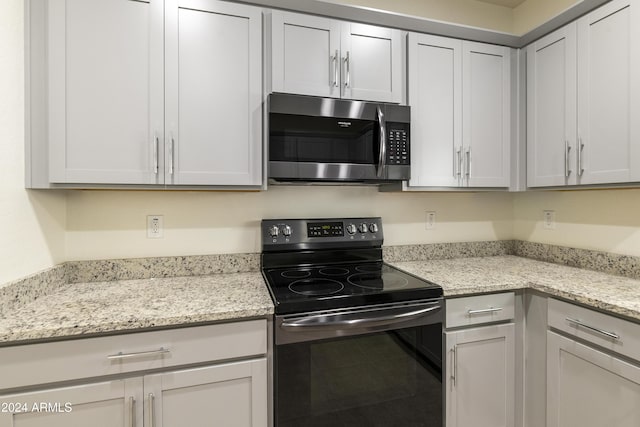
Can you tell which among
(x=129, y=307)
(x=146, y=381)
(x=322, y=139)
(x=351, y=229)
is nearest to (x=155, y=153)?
(x=129, y=307)

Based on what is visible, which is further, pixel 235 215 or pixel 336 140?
pixel 235 215

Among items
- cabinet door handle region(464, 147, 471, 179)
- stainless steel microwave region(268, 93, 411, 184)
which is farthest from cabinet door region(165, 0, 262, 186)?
cabinet door handle region(464, 147, 471, 179)

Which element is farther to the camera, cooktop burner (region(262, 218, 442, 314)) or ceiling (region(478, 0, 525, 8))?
ceiling (region(478, 0, 525, 8))

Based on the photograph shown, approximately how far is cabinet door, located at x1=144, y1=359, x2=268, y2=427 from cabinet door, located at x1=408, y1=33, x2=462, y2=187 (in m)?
1.25

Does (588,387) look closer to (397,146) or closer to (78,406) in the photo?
(397,146)

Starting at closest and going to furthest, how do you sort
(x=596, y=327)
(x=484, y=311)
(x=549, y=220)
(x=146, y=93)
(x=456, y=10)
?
(x=596, y=327)
(x=146, y=93)
(x=484, y=311)
(x=549, y=220)
(x=456, y=10)

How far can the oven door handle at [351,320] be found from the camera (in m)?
1.22

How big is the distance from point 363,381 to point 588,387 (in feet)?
3.06

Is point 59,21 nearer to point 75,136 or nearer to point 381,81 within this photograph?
point 75,136

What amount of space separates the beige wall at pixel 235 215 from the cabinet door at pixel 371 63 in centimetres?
59

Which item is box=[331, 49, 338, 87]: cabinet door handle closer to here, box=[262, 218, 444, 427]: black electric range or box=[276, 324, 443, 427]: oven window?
box=[262, 218, 444, 427]: black electric range

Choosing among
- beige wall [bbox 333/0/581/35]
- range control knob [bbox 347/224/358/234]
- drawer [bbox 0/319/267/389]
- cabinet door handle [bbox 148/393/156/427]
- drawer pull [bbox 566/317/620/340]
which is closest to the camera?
drawer [bbox 0/319/267/389]

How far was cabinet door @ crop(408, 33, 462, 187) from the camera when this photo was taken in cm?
177

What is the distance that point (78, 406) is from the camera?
3.51 feet
